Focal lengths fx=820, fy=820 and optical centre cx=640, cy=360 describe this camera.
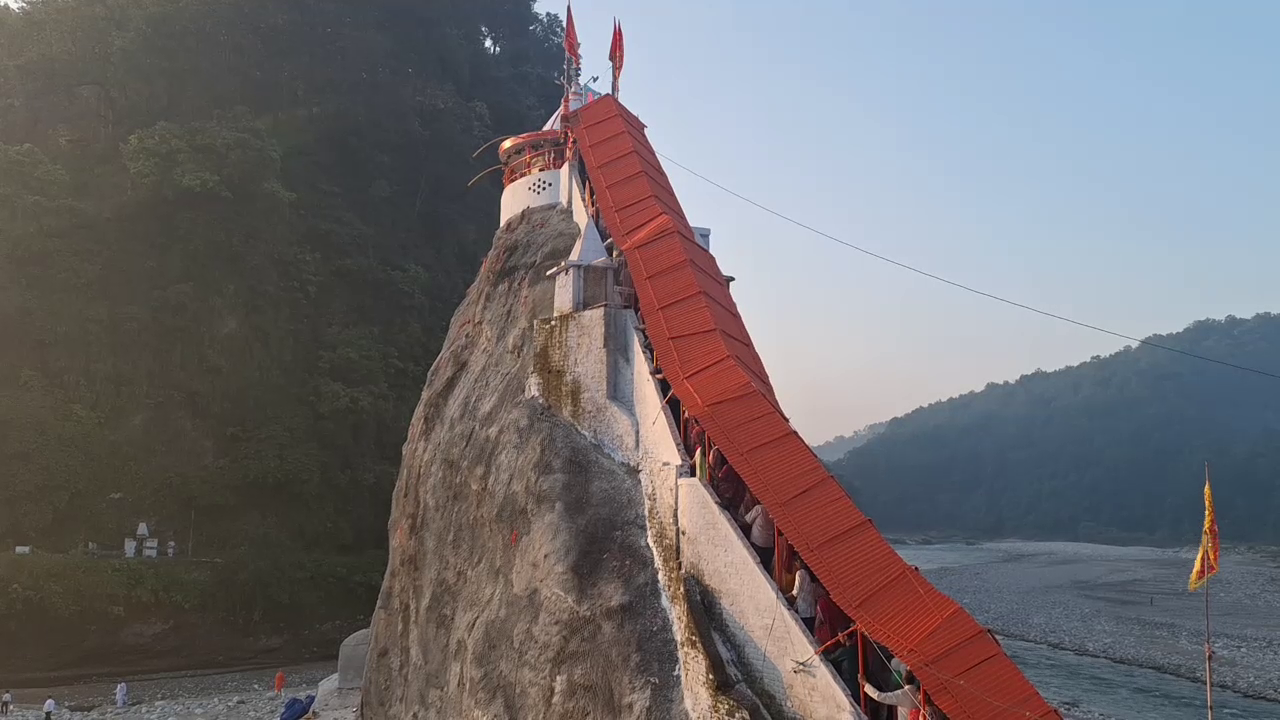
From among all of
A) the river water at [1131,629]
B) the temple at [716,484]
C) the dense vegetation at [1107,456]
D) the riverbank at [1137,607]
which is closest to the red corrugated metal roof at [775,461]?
the temple at [716,484]

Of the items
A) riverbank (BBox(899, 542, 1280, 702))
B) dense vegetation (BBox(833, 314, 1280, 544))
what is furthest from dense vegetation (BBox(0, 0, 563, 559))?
dense vegetation (BBox(833, 314, 1280, 544))

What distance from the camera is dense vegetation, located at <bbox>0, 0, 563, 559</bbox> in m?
32.7

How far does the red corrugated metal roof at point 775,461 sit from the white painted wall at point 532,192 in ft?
12.0

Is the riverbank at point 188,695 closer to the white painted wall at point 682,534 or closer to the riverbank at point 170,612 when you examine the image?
the riverbank at point 170,612

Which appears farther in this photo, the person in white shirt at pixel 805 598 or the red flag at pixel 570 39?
the red flag at pixel 570 39

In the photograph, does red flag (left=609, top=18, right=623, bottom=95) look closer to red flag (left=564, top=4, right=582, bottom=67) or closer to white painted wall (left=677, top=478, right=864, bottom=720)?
red flag (left=564, top=4, right=582, bottom=67)

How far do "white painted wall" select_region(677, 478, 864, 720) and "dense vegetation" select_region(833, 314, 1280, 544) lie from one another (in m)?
100

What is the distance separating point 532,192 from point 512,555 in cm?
876

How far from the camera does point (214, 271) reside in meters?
37.3

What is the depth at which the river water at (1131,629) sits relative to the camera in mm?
28562

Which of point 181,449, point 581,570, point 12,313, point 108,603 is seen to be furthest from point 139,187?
point 581,570

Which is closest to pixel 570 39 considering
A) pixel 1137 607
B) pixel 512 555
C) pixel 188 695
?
pixel 512 555

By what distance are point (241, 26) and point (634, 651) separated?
45.3m

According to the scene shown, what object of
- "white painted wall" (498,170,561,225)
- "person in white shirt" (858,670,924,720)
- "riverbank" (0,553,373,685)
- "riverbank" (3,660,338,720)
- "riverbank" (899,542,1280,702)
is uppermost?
"white painted wall" (498,170,561,225)
